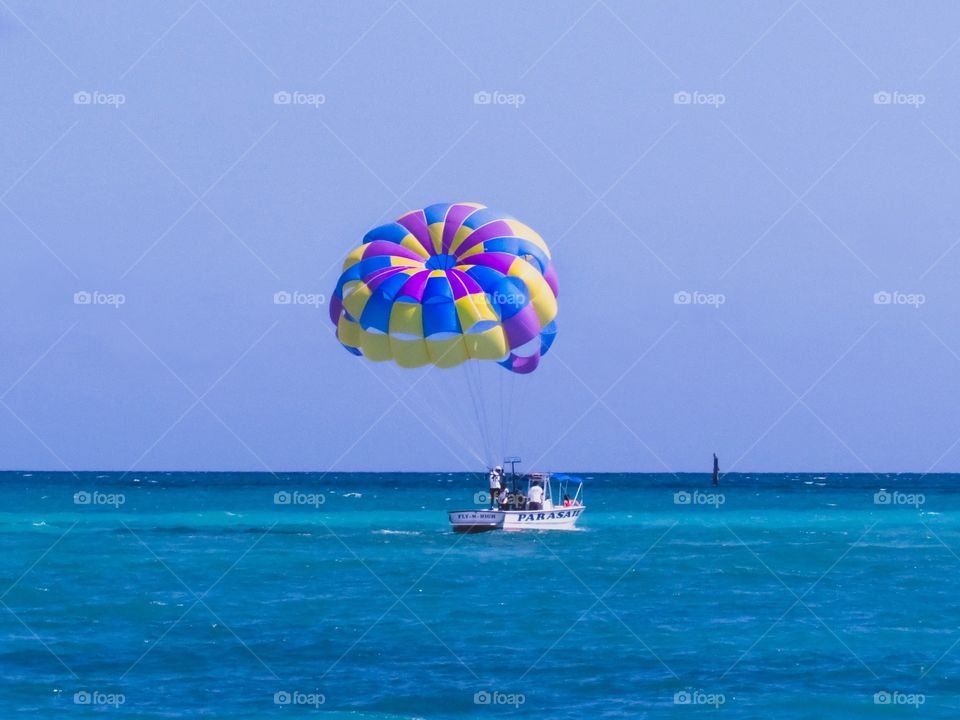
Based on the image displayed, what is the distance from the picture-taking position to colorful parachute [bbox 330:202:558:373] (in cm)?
2848

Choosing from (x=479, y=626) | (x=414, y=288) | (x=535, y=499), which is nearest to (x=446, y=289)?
(x=414, y=288)

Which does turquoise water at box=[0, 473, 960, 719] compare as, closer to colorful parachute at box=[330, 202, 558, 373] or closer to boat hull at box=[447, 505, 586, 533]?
boat hull at box=[447, 505, 586, 533]

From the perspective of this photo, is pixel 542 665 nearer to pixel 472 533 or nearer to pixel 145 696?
pixel 145 696

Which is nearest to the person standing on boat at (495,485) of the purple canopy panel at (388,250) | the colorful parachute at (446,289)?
the colorful parachute at (446,289)

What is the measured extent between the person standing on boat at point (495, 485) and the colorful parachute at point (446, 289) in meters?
6.57

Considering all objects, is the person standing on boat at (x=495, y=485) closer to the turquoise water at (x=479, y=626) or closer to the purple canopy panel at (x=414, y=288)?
the turquoise water at (x=479, y=626)

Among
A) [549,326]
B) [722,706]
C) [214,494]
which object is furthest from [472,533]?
[214,494]

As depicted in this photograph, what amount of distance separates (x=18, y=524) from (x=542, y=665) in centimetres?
3638

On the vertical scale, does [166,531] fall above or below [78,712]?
above

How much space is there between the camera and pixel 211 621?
2188 cm

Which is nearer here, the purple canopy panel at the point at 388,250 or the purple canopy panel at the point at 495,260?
the purple canopy panel at the point at 495,260

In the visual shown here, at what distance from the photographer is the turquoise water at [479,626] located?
53.9ft

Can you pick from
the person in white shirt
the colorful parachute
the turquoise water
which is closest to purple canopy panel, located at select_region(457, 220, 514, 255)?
the colorful parachute

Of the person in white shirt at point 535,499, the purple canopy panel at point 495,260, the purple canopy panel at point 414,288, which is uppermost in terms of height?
the purple canopy panel at point 495,260
